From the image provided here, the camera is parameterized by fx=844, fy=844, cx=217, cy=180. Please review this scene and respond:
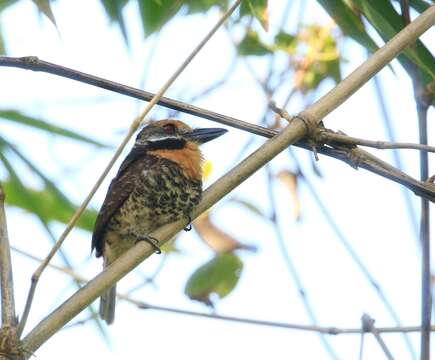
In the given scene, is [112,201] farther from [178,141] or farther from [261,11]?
[261,11]

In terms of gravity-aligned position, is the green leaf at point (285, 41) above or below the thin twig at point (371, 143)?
above

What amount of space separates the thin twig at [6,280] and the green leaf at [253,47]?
1.54 m

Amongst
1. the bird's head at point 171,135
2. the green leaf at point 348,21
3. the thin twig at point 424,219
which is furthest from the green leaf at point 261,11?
the bird's head at point 171,135

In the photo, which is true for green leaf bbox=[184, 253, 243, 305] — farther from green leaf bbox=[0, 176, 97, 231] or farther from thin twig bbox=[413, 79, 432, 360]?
thin twig bbox=[413, 79, 432, 360]

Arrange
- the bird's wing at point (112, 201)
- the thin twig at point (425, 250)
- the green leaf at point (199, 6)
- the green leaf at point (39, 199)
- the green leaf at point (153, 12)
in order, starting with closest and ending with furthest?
the thin twig at point (425, 250)
the green leaf at point (153, 12)
the green leaf at point (39, 199)
the green leaf at point (199, 6)
the bird's wing at point (112, 201)

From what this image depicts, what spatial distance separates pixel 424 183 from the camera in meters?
1.77

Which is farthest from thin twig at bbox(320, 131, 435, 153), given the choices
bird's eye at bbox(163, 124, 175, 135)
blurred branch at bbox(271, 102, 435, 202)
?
bird's eye at bbox(163, 124, 175, 135)

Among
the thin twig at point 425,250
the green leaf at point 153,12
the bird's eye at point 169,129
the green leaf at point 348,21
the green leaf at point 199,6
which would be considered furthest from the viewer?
the bird's eye at point 169,129

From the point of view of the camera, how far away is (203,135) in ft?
11.5

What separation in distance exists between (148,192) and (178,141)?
360 millimetres

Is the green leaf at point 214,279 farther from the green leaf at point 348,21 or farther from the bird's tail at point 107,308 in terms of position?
the bird's tail at point 107,308

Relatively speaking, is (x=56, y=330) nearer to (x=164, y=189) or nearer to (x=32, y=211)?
(x=32, y=211)

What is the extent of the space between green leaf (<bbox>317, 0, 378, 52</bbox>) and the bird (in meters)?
1.08

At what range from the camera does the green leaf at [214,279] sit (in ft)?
8.03
